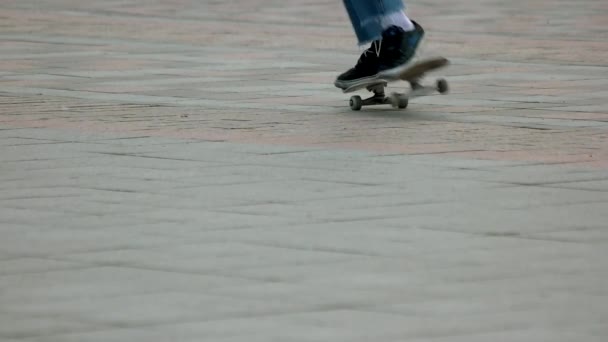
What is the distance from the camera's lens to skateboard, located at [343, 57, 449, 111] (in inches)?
323

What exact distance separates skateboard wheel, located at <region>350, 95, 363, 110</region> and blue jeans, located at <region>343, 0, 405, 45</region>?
11.1 inches

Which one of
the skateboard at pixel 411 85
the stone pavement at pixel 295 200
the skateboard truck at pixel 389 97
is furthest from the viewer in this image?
the skateboard truck at pixel 389 97

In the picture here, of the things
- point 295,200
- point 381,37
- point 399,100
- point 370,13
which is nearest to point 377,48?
point 381,37

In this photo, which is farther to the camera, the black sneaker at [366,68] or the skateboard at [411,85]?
the black sneaker at [366,68]

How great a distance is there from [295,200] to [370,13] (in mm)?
2755

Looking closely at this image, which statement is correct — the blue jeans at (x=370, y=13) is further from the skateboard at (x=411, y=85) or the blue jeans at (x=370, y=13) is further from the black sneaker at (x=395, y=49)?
the skateboard at (x=411, y=85)

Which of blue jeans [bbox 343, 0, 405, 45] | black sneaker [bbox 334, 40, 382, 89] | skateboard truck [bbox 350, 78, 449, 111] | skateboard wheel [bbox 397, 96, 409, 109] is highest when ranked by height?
blue jeans [bbox 343, 0, 405, 45]

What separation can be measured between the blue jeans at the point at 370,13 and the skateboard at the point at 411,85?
0.24 m

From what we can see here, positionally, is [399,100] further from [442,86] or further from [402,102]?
[442,86]

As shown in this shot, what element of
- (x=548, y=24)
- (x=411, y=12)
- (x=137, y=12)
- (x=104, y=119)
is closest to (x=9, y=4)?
(x=137, y=12)

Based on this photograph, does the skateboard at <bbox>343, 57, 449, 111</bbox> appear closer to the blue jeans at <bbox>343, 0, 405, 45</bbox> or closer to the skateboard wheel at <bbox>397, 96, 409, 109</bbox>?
the skateboard wheel at <bbox>397, 96, 409, 109</bbox>

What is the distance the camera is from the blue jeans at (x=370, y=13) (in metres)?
8.42

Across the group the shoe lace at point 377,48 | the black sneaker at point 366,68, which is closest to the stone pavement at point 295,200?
the black sneaker at point 366,68

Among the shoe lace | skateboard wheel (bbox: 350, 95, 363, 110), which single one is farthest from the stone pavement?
the shoe lace
